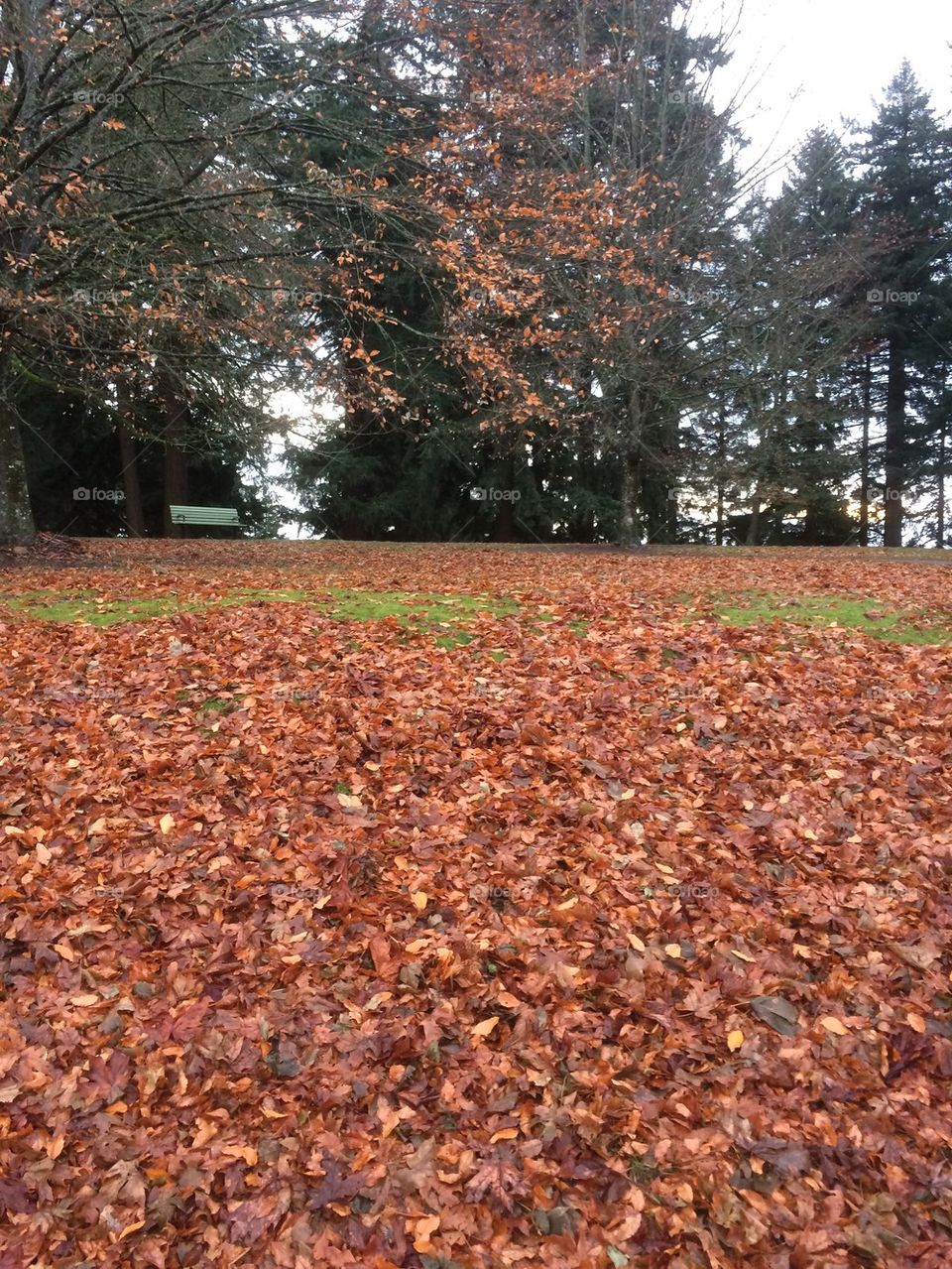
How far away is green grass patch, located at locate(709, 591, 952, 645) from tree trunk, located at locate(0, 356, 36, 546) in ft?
32.4

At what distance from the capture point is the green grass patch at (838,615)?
806 centimetres

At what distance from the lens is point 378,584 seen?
1097 cm

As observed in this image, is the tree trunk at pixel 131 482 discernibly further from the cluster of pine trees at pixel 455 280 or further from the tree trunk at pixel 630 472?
the tree trunk at pixel 630 472

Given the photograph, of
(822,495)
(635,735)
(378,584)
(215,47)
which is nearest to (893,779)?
(635,735)

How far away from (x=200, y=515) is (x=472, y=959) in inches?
732

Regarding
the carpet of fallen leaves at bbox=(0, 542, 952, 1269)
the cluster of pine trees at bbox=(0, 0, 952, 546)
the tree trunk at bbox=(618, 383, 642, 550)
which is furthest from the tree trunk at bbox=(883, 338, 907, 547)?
the carpet of fallen leaves at bbox=(0, 542, 952, 1269)

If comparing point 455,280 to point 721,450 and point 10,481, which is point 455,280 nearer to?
point 10,481

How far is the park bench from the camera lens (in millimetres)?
20562

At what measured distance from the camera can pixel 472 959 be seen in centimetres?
403

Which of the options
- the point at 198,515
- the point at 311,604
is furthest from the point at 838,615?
the point at 198,515

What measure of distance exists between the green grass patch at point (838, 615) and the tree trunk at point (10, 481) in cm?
986

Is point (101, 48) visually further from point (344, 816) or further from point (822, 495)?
point (822, 495)

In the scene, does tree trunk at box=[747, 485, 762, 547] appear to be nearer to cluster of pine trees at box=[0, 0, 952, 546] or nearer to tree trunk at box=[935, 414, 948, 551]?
cluster of pine trees at box=[0, 0, 952, 546]

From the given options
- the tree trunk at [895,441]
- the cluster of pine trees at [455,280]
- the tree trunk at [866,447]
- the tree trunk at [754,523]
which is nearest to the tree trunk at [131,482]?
the cluster of pine trees at [455,280]
